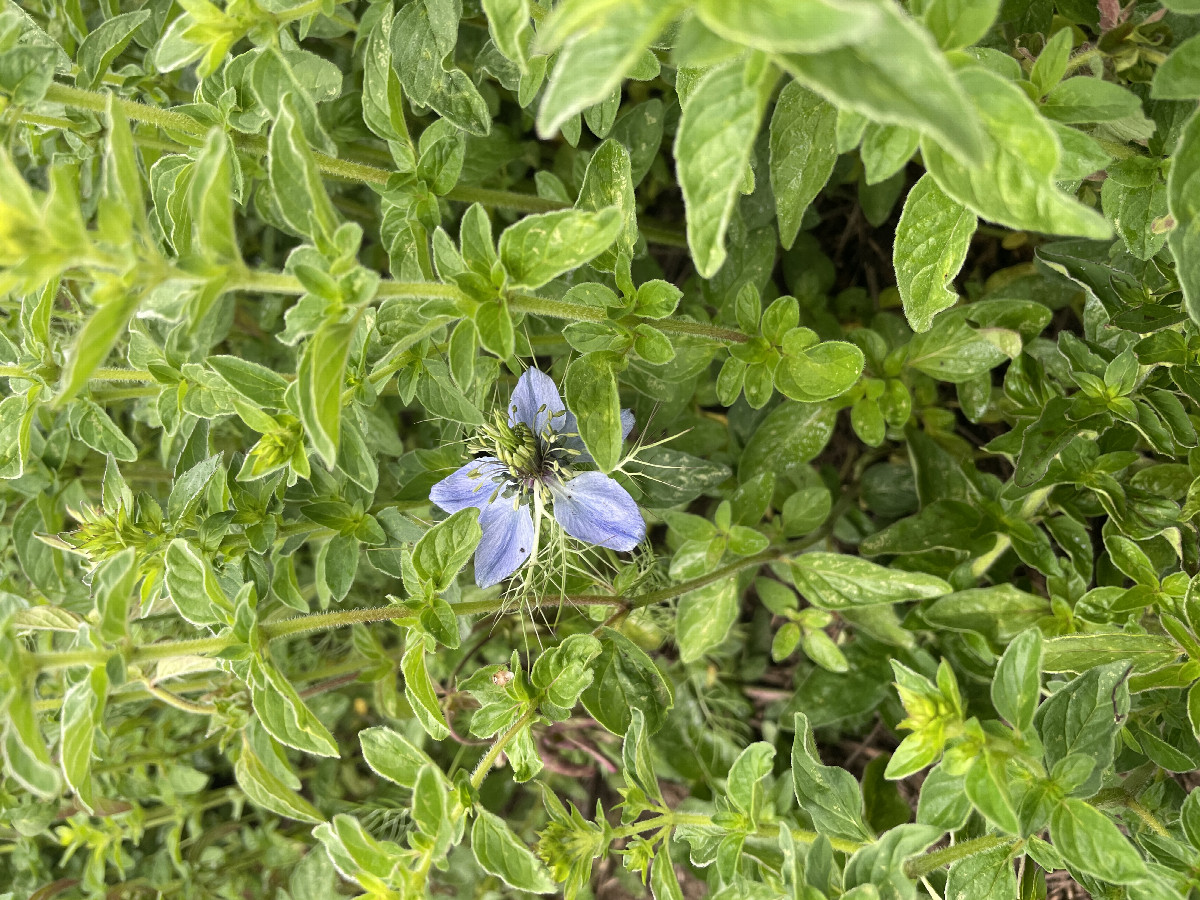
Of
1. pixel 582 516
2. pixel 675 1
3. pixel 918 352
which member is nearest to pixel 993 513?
pixel 918 352

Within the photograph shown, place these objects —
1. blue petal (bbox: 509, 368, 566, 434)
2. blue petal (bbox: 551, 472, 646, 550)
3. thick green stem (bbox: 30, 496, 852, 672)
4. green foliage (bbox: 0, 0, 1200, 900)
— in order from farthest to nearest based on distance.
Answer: blue petal (bbox: 509, 368, 566, 434) → blue petal (bbox: 551, 472, 646, 550) → thick green stem (bbox: 30, 496, 852, 672) → green foliage (bbox: 0, 0, 1200, 900)

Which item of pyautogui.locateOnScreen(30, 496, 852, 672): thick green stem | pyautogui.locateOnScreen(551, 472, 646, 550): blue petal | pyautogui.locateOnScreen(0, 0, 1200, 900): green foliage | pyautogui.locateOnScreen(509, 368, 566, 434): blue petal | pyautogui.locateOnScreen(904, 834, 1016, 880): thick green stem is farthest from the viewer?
pyautogui.locateOnScreen(509, 368, 566, 434): blue petal

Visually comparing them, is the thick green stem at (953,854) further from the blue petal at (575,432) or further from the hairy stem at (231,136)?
the hairy stem at (231,136)

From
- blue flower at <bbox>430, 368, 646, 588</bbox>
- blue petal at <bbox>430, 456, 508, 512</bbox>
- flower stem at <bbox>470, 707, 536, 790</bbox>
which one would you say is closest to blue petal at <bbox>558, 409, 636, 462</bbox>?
blue flower at <bbox>430, 368, 646, 588</bbox>

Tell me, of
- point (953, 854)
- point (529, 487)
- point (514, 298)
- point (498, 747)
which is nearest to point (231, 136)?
point (514, 298)

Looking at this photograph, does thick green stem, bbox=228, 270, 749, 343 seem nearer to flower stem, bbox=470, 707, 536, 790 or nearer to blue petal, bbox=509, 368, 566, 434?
blue petal, bbox=509, 368, 566, 434

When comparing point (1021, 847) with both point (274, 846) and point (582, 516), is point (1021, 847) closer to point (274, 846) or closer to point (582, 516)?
point (582, 516)

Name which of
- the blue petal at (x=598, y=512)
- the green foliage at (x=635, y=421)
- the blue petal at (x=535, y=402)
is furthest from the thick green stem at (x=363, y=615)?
the blue petal at (x=535, y=402)

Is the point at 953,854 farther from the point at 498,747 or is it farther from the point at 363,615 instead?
the point at 363,615
